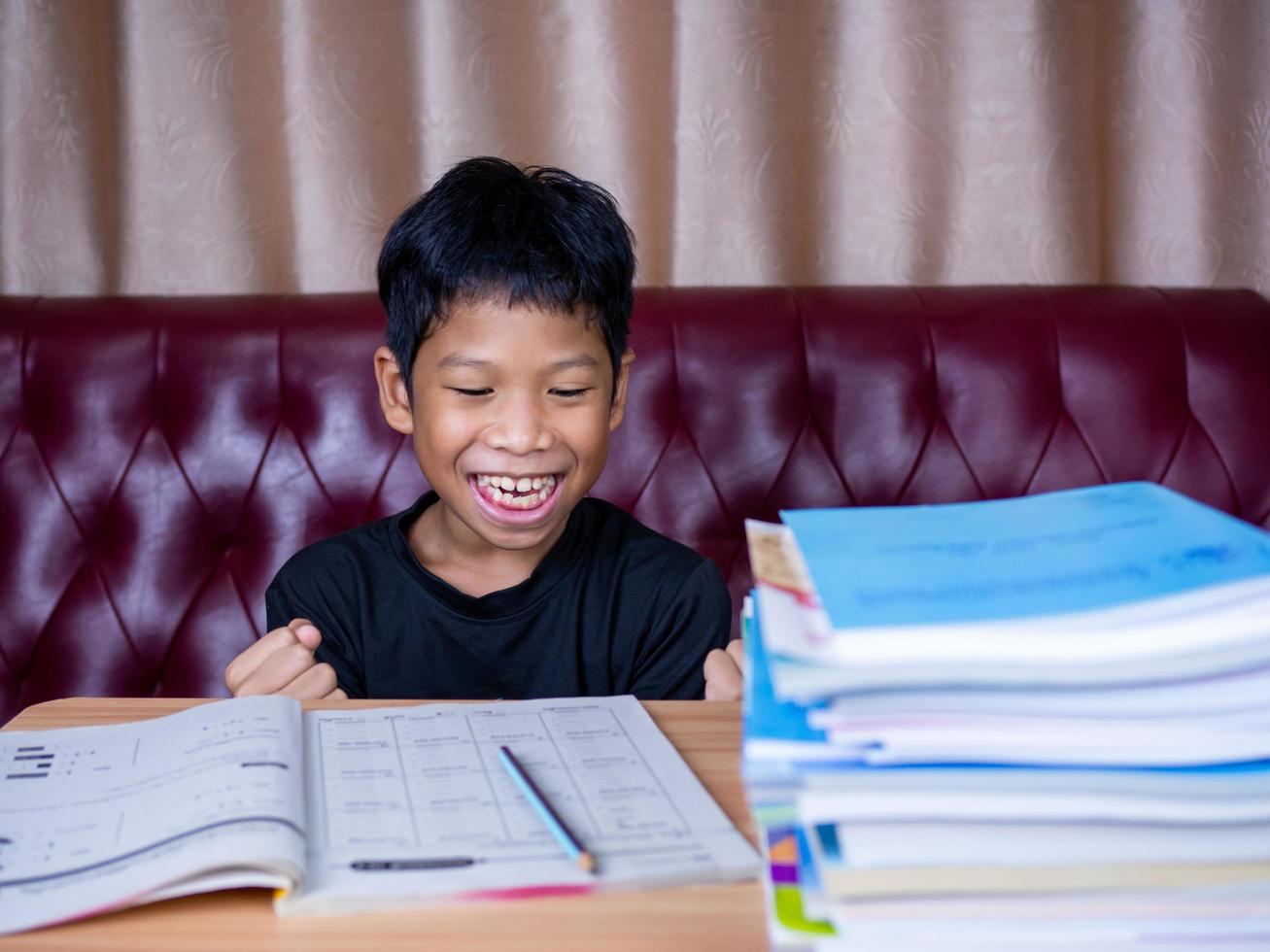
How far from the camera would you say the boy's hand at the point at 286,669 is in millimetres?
944

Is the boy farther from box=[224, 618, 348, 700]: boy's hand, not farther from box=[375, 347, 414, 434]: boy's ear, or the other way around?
box=[224, 618, 348, 700]: boy's hand

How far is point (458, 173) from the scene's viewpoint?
1.31 metres

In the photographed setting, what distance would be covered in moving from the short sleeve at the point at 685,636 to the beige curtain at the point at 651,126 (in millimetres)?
769

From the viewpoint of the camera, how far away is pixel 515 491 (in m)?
1.21

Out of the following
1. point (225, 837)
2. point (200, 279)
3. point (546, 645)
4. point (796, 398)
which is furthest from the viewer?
point (200, 279)

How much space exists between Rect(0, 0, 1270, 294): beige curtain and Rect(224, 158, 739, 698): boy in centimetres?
61

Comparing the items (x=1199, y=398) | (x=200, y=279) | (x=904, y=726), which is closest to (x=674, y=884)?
(x=904, y=726)

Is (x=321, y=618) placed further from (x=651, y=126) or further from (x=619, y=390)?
(x=651, y=126)

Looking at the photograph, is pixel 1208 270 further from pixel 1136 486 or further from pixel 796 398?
pixel 1136 486

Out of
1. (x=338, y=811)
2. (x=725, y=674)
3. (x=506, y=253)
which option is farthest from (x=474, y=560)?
(x=338, y=811)

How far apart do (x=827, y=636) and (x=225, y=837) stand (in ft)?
0.97

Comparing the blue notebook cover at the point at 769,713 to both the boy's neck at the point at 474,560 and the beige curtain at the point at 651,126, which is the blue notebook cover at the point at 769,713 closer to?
the boy's neck at the point at 474,560

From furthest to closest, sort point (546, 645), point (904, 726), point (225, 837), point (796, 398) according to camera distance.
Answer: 1. point (796, 398)
2. point (546, 645)
3. point (225, 837)
4. point (904, 726)

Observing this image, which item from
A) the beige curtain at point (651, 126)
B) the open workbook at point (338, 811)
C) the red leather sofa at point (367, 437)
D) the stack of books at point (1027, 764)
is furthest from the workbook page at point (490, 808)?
the beige curtain at point (651, 126)
